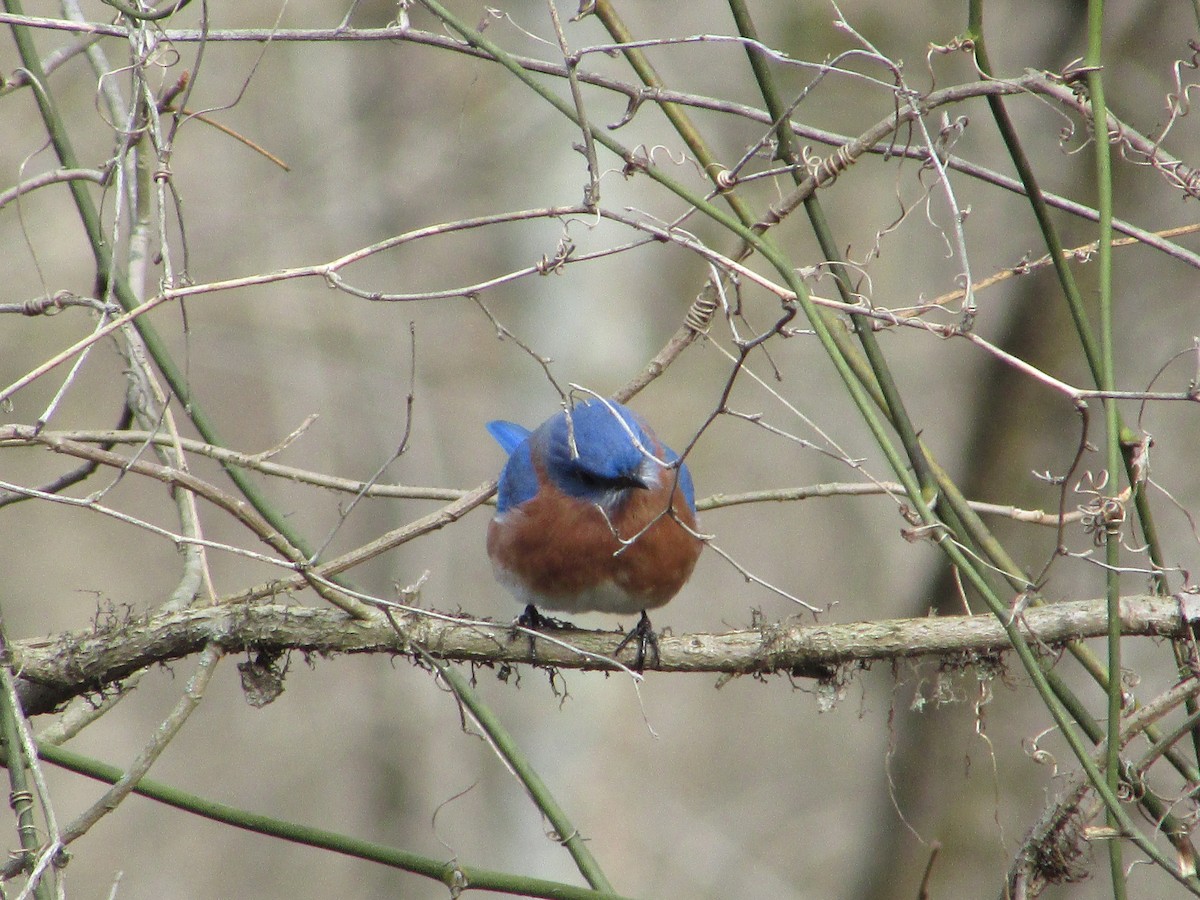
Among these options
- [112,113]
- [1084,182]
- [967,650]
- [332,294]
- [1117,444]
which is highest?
[332,294]

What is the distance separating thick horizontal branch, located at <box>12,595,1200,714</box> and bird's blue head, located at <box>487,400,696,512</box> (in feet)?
2.26

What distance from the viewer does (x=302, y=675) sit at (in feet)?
33.2

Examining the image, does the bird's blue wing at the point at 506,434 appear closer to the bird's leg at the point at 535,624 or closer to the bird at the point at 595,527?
the bird's leg at the point at 535,624

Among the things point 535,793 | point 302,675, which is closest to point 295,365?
point 302,675

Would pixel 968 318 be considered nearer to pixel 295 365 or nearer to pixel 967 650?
pixel 967 650

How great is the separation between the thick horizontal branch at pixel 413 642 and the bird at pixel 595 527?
64 centimetres

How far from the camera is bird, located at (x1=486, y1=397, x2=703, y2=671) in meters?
3.36

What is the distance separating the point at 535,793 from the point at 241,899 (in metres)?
8.57

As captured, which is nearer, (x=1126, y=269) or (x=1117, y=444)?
(x=1117, y=444)

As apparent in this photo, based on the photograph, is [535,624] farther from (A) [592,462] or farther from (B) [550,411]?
(B) [550,411]

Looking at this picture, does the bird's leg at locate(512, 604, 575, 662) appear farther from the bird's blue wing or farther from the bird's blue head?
the bird's blue wing

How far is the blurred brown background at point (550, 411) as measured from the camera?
5.12 meters

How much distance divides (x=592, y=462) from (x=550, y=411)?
10.9ft

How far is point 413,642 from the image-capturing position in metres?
2.49
